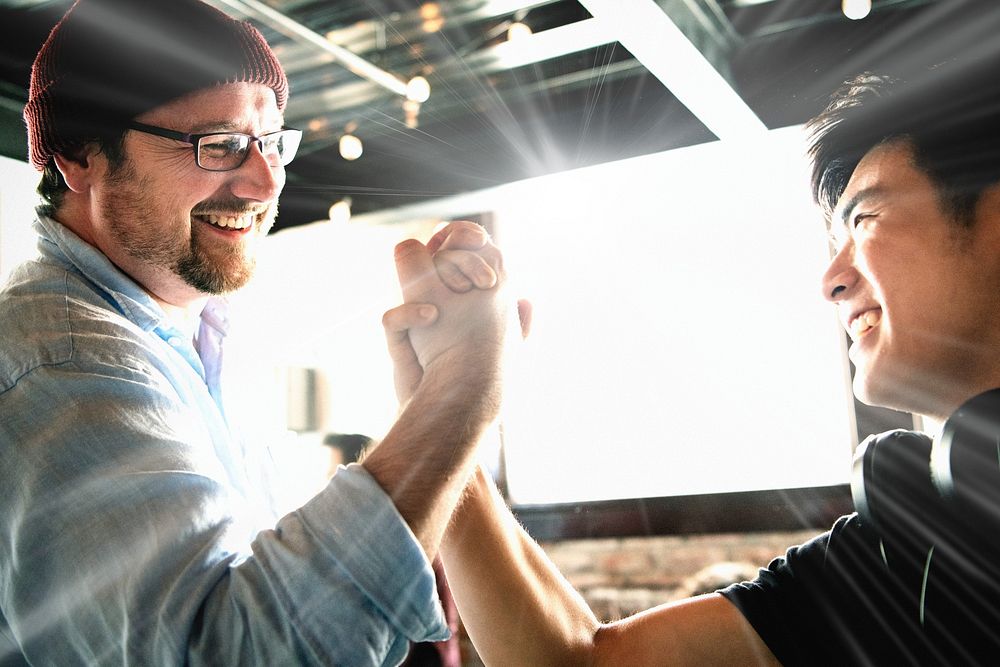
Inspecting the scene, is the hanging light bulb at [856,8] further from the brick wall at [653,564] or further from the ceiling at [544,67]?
the brick wall at [653,564]

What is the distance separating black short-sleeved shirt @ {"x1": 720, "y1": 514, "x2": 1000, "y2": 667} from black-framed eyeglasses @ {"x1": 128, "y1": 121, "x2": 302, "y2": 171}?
993 mm

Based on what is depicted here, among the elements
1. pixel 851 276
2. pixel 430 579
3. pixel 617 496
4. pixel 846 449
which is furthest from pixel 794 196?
pixel 430 579

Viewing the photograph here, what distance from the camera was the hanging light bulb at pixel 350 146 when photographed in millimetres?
5121

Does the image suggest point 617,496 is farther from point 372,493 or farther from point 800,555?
point 372,493

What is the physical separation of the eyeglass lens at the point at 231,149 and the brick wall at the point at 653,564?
3.38m

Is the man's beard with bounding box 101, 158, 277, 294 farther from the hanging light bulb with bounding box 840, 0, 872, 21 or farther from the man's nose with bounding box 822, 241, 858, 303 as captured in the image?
the hanging light bulb with bounding box 840, 0, 872, 21

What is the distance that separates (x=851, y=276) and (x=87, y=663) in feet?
3.49

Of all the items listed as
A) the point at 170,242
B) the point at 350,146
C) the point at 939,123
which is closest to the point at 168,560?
the point at 170,242

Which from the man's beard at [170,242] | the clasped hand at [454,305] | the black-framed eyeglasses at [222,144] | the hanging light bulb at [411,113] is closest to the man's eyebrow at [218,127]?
the black-framed eyeglasses at [222,144]

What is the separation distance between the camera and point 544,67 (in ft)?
14.5

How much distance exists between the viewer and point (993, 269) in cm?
117

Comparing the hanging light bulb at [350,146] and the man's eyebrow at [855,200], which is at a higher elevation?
the hanging light bulb at [350,146]

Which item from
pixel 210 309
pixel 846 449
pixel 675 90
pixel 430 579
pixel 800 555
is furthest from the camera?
pixel 846 449

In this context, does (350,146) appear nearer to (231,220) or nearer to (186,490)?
(231,220)
